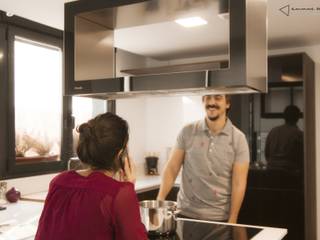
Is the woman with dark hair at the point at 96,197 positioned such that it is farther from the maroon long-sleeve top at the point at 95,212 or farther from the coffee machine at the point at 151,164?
the coffee machine at the point at 151,164

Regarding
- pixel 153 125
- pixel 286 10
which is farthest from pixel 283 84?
pixel 153 125

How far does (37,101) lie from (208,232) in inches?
87.4

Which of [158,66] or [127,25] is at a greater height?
[127,25]

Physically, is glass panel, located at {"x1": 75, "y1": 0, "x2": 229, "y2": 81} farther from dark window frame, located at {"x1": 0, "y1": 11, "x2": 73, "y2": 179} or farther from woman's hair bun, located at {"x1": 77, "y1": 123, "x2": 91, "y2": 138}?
dark window frame, located at {"x1": 0, "y1": 11, "x2": 73, "y2": 179}

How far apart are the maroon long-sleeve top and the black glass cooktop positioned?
22.0 inches

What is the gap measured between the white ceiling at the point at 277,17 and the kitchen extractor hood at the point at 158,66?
0.79 m

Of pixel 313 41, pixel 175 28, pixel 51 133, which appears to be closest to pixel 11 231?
pixel 51 133

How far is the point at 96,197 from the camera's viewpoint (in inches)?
46.9

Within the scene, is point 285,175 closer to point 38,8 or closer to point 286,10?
point 286,10

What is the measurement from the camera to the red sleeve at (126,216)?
1.19 metres

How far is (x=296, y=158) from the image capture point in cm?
363

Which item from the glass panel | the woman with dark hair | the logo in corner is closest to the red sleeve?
the woman with dark hair

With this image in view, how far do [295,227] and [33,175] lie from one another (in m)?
2.46

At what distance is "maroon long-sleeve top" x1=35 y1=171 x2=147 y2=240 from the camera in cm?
119
